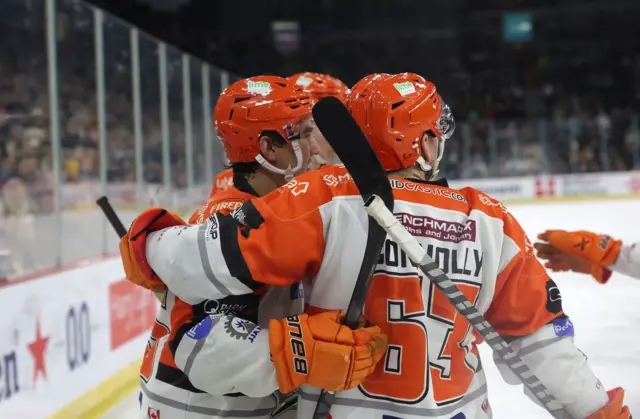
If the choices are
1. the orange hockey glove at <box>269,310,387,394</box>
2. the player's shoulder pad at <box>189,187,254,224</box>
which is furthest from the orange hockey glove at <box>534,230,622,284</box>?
the orange hockey glove at <box>269,310,387,394</box>

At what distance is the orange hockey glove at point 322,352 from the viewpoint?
101 centimetres

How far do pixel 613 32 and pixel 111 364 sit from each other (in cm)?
1271

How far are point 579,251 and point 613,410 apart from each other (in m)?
0.83

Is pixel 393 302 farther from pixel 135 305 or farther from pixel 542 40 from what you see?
pixel 542 40

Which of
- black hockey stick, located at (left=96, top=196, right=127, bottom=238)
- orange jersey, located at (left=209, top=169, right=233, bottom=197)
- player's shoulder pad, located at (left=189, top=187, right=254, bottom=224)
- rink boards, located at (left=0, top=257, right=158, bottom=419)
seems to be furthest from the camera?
rink boards, located at (left=0, top=257, right=158, bottom=419)

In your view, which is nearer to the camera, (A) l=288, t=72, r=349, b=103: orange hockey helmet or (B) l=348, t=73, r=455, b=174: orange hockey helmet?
(B) l=348, t=73, r=455, b=174: orange hockey helmet

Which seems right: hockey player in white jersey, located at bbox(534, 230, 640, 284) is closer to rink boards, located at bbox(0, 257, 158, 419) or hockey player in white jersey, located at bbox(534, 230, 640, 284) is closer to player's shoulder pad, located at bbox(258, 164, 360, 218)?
player's shoulder pad, located at bbox(258, 164, 360, 218)

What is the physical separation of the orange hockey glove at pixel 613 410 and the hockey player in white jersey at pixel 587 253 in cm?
76

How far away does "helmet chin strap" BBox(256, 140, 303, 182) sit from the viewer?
4.99 ft

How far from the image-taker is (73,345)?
2645 millimetres

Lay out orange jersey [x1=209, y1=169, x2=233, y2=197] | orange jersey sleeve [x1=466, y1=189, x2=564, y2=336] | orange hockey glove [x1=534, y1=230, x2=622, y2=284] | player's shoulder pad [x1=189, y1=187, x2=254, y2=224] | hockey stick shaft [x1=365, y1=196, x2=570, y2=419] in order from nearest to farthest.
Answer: hockey stick shaft [x1=365, y1=196, x2=570, y2=419] → orange jersey sleeve [x1=466, y1=189, x2=564, y2=336] → player's shoulder pad [x1=189, y1=187, x2=254, y2=224] → orange hockey glove [x1=534, y1=230, x2=622, y2=284] → orange jersey [x1=209, y1=169, x2=233, y2=197]

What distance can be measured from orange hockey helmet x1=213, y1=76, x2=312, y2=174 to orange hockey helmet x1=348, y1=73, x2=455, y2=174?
328mm

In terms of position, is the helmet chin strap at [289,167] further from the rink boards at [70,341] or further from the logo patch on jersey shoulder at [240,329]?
the rink boards at [70,341]

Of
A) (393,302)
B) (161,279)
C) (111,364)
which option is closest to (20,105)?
(111,364)
